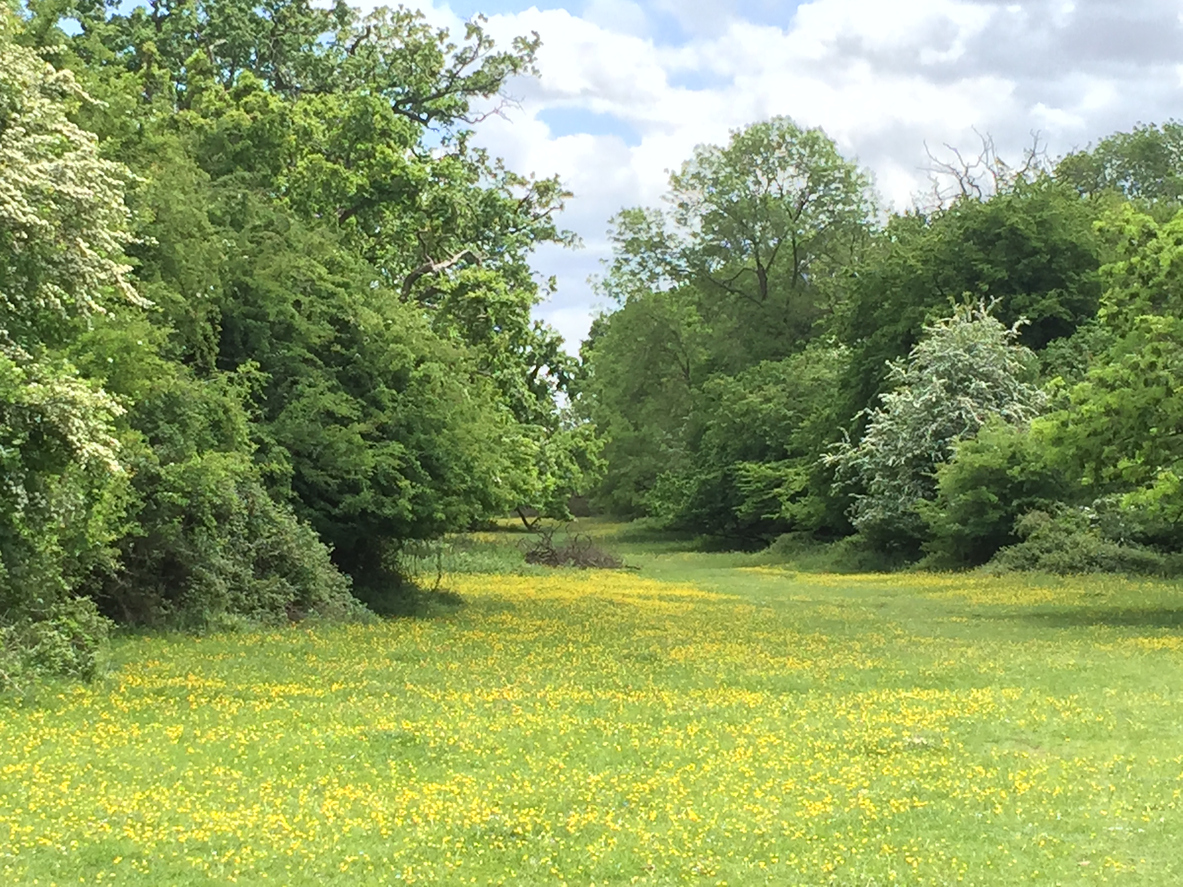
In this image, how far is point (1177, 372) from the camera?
22.1 meters

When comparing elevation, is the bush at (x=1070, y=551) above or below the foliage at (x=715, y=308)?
below

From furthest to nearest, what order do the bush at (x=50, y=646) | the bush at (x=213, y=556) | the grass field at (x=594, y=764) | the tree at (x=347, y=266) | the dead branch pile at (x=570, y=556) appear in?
the dead branch pile at (x=570, y=556), the tree at (x=347, y=266), the bush at (x=213, y=556), the bush at (x=50, y=646), the grass field at (x=594, y=764)

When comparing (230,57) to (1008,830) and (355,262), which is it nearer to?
(355,262)

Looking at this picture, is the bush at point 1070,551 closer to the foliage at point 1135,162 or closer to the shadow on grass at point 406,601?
the shadow on grass at point 406,601

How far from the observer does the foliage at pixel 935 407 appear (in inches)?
1681

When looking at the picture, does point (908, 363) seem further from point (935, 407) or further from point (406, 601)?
point (406, 601)

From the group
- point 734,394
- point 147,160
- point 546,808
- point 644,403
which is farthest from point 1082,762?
A: point 644,403

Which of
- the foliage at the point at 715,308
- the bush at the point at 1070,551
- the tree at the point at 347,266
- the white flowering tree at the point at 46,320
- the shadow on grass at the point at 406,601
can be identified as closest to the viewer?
the white flowering tree at the point at 46,320

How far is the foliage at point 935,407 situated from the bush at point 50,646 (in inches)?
1281

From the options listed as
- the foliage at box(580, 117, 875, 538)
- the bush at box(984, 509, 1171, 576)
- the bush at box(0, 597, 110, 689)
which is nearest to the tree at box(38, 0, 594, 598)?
the bush at box(0, 597, 110, 689)

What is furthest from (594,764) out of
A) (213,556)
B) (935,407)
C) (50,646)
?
(935,407)

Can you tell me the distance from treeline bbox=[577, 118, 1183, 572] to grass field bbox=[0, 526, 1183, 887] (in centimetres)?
668

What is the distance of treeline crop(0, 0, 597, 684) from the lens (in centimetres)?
1315

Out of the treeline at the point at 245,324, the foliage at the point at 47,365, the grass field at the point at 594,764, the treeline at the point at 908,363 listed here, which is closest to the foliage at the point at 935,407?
the treeline at the point at 908,363
